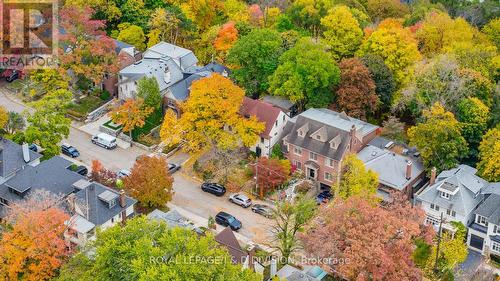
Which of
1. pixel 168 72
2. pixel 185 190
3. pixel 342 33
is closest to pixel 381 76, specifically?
pixel 342 33

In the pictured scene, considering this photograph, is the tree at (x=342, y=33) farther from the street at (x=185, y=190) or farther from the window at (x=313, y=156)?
the street at (x=185, y=190)

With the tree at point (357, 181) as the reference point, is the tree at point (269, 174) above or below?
below

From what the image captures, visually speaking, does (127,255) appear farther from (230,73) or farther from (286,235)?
(230,73)

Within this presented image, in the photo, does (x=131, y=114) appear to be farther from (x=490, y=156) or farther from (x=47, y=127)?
(x=490, y=156)

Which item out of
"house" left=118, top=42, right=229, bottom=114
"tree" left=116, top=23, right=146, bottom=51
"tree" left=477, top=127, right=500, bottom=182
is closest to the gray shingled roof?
"tree" left=477, top=127, right=500, bottom=182

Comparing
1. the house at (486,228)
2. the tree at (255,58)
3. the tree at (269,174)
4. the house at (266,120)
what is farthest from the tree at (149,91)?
the house at (486,228)

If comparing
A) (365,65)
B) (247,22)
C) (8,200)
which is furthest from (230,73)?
(8,200)
